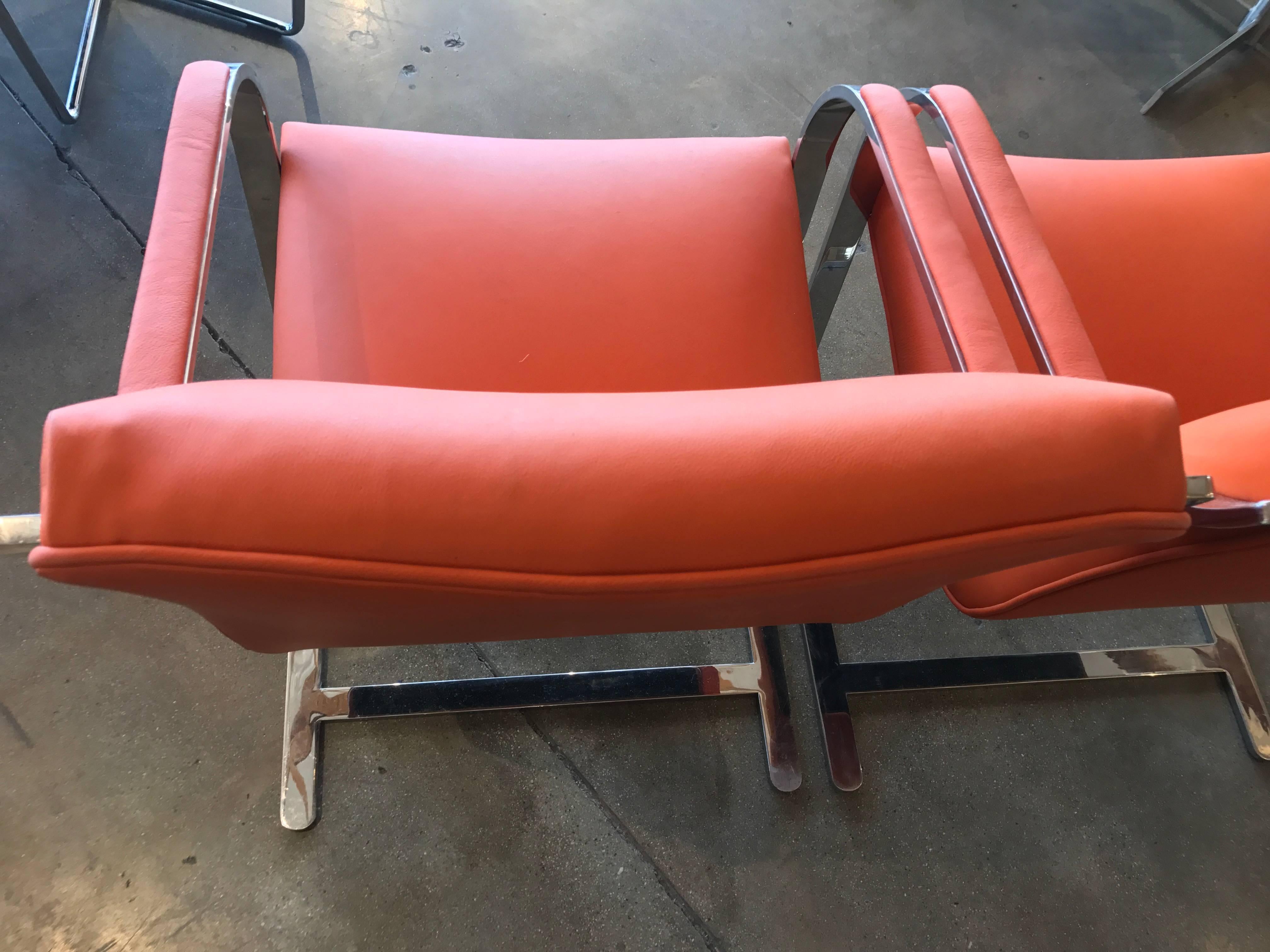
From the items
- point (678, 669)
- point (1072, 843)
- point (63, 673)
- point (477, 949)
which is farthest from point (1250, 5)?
point (63, 673)

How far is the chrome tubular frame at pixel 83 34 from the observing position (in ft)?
4.45

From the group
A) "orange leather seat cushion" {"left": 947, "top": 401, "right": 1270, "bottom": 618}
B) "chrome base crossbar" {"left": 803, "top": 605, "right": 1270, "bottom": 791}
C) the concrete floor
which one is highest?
"orange leather seat cushion" {"left": 947, "top": 401, "right": 1270, "bottom": 618}

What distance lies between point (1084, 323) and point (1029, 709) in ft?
2.04

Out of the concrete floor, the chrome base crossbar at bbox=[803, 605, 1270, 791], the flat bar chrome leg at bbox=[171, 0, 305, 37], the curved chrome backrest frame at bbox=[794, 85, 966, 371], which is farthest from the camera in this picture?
the flat bar chrome leg at bbox=[171, 0, 305, 37]

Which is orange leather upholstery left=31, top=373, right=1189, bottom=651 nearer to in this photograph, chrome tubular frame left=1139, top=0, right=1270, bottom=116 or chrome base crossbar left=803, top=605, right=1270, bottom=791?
chrome base crossbar left=803, top=605, right=1270, bottom=791

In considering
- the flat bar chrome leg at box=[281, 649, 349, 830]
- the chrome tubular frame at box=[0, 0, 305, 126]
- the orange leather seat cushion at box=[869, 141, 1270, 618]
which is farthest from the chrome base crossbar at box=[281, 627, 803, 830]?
the chrome tubular frame at box=[0, 0, 305, 126]

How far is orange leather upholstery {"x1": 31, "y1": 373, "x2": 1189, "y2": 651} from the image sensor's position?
0.35 metres

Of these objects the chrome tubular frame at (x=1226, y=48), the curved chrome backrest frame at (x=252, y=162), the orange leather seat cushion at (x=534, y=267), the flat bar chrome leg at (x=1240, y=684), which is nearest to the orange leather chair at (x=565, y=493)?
the curved chrome backrest frame at (x=252, y=162)

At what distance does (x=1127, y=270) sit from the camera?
915 millimetres

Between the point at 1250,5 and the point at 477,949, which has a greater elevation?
the point at 1250,5

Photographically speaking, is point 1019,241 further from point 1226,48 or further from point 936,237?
point 1226,48

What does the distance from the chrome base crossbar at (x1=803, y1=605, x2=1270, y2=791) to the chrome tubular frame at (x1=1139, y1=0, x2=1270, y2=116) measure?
1350mm

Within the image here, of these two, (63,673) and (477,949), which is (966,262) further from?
(63,673)

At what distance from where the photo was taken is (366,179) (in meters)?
0.87
